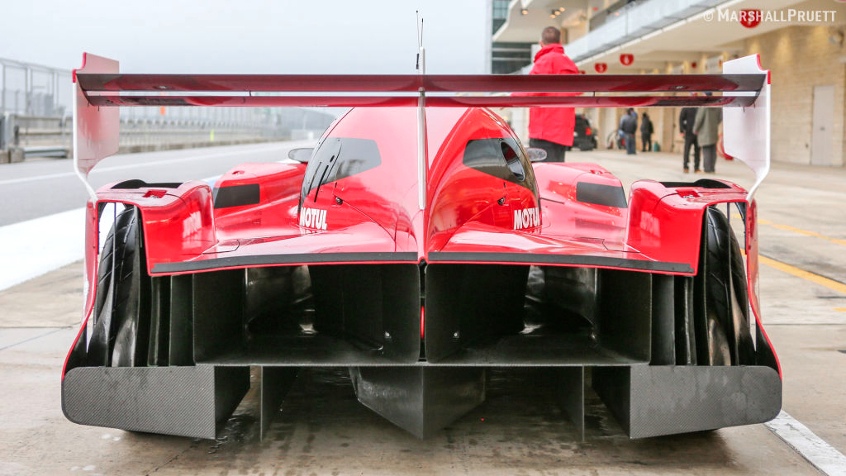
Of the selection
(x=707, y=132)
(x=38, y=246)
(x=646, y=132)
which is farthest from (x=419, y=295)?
(x=646, y=132)

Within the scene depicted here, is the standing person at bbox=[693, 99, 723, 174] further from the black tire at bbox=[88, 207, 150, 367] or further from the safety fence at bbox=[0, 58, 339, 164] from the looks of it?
the black tire at bbox=[88, 207, 150, 367]

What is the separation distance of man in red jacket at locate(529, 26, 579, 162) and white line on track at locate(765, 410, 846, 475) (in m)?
3.99

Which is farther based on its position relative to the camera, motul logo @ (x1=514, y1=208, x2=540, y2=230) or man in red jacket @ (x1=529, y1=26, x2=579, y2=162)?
man in red jacket @ (x1=529, y1=26, x2=579, y2=162)

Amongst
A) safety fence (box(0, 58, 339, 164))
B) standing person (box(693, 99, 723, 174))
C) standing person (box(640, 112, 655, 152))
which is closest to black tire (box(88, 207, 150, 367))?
safety fence (box(0, 58, 339, 164))

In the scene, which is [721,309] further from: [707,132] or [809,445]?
[707,132]

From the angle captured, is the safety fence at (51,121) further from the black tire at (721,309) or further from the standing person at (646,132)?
the standing person at (646,132)

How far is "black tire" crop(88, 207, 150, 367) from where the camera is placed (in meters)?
3.04

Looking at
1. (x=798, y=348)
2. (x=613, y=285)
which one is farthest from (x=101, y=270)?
(x=798, y=348)

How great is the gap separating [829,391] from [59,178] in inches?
599

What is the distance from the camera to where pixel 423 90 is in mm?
3002

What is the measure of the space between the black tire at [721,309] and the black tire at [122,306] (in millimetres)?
1841

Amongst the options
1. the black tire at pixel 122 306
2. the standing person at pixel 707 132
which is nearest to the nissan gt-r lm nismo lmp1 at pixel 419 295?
the black tire at pixel 122 306

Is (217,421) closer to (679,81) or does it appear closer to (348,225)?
(348,225)

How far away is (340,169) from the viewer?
4086 mm
